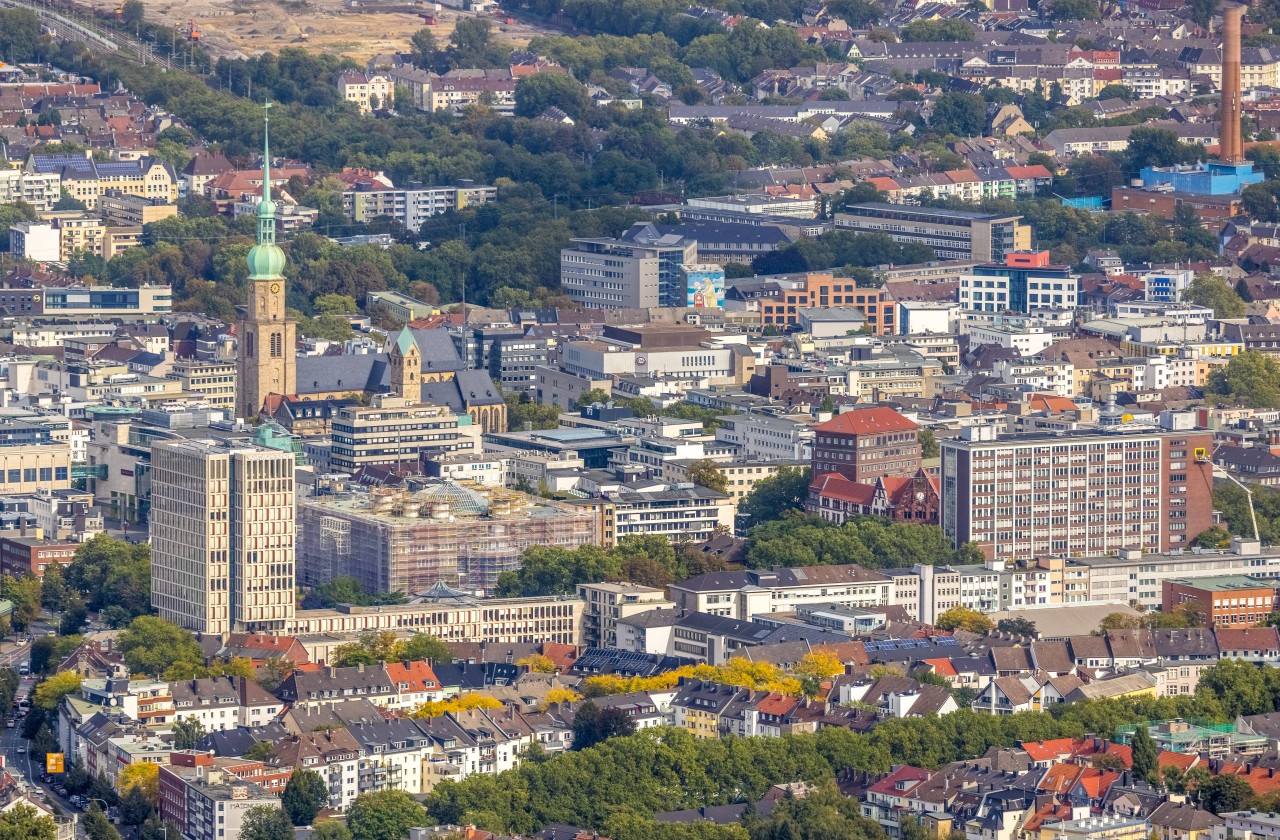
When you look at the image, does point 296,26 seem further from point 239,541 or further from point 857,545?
point 239,541

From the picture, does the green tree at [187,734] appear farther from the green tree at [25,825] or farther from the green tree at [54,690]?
the green tree at [25,825]

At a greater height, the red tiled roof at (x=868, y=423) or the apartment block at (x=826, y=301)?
the apartment block at (x=826, y=301)

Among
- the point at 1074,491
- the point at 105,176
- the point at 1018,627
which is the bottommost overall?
the point at 1018,627

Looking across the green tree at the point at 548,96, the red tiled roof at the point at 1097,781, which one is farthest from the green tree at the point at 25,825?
the green tree at the point at 548,96

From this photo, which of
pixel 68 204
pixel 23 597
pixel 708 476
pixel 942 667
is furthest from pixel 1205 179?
pixel 942 667

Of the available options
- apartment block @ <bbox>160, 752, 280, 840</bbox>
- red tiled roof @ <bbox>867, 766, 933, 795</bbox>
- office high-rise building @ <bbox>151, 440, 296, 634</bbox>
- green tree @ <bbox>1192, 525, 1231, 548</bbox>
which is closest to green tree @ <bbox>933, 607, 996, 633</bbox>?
green tree @ <bbox>1192, 525, 1231, 548</bbox>

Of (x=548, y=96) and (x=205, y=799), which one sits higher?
(x=548, y=96)

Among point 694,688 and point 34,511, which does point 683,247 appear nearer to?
point 34,511

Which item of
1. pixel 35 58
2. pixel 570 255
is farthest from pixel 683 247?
pixel 35 58
